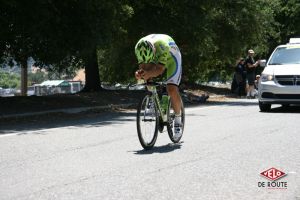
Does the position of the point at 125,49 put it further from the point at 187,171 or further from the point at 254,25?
the point at 187,171

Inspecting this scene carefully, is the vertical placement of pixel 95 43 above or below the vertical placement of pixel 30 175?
above

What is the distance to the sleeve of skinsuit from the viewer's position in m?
8.15

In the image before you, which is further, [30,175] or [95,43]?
[95,43]

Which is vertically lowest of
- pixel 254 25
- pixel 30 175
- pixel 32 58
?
pixel 30 175

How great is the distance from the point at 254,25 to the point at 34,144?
17.4 meters

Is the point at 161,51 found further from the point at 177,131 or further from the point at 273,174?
the point at 273,174

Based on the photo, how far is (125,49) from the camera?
85.0 feet

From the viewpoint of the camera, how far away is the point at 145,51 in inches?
316

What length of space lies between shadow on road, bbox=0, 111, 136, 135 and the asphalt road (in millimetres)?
214

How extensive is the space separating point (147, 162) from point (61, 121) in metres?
6.43

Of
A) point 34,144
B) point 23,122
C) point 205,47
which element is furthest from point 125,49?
point 34,144

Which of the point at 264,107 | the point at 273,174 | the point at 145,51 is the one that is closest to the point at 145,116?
the point at 145,51

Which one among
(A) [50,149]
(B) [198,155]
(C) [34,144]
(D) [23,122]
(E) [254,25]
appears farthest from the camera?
(E) [254,25]

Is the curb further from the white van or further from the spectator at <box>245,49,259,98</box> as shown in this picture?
the spectator at <box>245,49,259,98</box>
